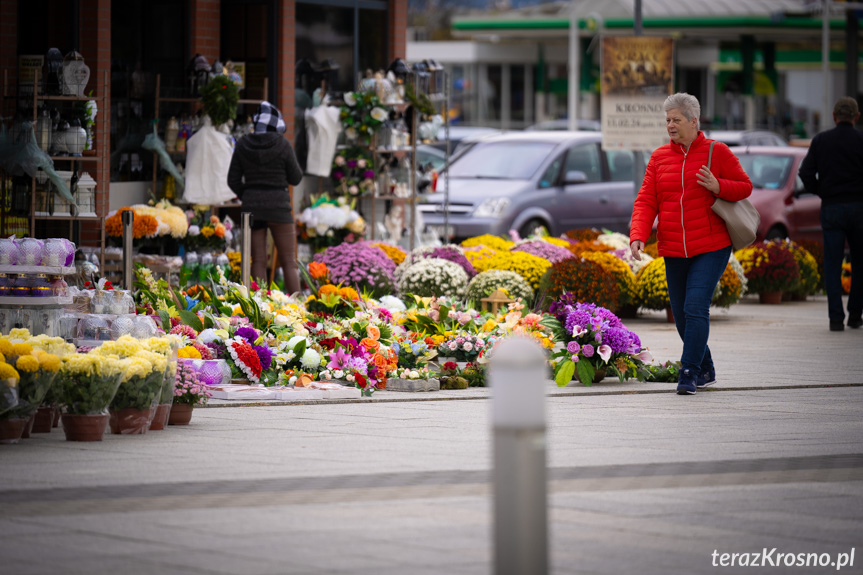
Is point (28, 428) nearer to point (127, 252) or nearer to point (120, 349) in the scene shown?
point (120, 349)

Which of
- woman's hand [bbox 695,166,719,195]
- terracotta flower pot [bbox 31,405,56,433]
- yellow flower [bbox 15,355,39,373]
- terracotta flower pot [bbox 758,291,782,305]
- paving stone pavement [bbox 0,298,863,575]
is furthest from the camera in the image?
terracotta flower pot [bbox 758,291,782,305]

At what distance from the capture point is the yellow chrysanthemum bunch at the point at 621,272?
15.2 metres

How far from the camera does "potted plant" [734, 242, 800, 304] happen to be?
17750 mm

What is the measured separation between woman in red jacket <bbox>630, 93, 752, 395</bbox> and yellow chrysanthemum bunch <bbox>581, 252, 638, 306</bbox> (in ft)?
16.9

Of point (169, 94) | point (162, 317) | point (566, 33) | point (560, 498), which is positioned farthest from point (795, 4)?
point (560, 498)

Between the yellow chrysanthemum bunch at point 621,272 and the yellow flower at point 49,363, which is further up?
the yellow chrysanthemum bunch at point 621,272

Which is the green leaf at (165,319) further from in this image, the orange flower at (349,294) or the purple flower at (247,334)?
the orange flower at (349,294)

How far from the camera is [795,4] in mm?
52906

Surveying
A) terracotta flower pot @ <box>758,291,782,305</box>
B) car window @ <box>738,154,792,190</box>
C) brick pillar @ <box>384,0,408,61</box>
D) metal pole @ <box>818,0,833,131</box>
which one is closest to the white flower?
terracotta flower pot @ <box>758,291,782,305</box>

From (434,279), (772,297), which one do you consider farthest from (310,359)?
(772,297)

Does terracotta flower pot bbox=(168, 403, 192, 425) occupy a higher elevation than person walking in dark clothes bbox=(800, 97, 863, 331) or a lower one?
lower

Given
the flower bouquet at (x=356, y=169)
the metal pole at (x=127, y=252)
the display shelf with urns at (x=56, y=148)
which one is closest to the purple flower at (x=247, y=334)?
the metal pole at (x=127, y=252)

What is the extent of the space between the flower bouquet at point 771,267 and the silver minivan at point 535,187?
2.33m

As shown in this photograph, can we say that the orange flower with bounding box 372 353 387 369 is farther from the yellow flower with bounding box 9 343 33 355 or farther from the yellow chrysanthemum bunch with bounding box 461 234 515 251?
the yellow chrysanthemum bunch with bounding box 461 234 515 251
